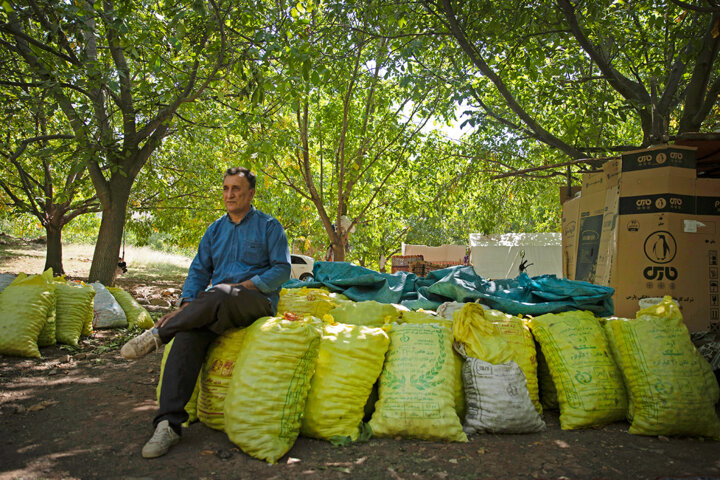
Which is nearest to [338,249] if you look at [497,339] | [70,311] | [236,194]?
[70,311]

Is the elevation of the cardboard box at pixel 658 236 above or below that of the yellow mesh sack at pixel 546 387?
above

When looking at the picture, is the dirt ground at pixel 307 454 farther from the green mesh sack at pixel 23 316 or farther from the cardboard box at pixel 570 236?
the cardboard box at pixel 570 236

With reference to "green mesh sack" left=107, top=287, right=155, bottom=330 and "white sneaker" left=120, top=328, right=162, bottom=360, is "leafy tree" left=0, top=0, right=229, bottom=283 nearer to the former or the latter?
"green mesh sack" left=107, top=287, right=155, bottom=330

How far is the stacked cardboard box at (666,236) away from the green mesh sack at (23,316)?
500 cm

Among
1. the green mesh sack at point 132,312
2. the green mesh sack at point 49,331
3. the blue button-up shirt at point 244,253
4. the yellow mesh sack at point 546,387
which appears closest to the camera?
the blue button-up shirt at point 244,253

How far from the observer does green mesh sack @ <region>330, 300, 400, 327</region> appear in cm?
337

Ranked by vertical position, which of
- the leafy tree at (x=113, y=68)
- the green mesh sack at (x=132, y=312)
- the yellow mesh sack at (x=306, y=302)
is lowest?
the green mesh sack at (x=132, y=312)

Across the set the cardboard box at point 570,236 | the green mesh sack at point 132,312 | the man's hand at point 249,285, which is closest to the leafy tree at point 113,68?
the green mesh sack at point 132,312

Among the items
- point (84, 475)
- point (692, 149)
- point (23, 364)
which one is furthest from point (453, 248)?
point (84, 475)

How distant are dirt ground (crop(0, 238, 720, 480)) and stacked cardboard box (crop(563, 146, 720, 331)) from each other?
1454 millimetres

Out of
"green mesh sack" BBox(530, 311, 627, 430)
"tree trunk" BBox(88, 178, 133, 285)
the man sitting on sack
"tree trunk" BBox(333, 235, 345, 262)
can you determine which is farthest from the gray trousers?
"tree trunk" BBox(333, 235, 345, 262)

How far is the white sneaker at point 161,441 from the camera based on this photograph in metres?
2.26

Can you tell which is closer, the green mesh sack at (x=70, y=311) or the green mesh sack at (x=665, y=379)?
the green mesh sack at (x=665, y=379)

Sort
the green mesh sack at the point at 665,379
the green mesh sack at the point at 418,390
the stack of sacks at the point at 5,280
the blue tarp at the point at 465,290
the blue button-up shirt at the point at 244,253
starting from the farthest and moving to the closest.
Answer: the stack of sacks at the point at 5,280, the blue tarp at the point at 465,290, the blue button-up shirt at the point at 244,253, the green mesh sack at the point at 665,379, the green mesh sack at the point at 418,390
